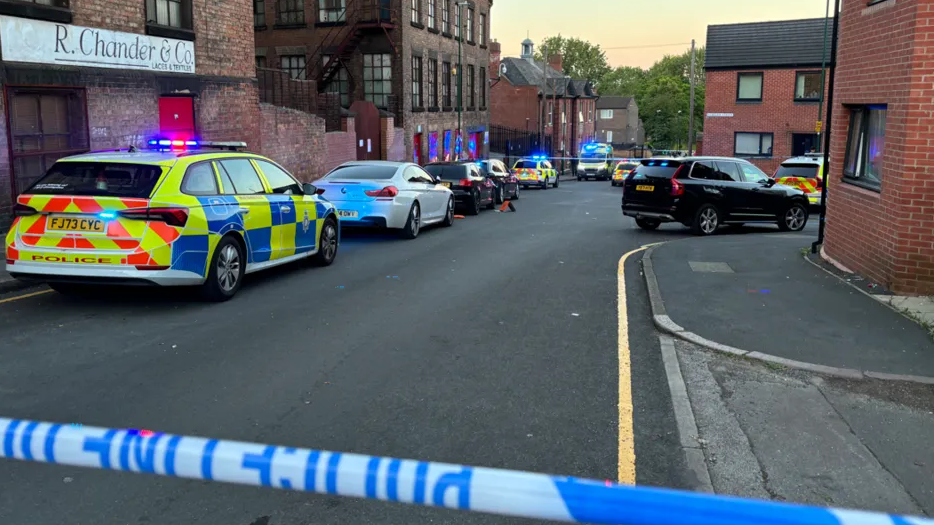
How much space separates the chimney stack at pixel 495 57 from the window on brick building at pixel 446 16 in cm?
3195

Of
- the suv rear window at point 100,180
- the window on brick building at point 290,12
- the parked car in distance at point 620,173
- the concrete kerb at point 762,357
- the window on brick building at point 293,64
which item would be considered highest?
the window on brick building at point 290,12

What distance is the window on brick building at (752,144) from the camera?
46.6 metres

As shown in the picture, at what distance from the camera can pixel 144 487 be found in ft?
14.0

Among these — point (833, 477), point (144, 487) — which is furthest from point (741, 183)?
point (144, 487)

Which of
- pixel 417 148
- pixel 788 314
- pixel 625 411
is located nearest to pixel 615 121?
pixel 417 148

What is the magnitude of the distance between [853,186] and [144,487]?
33.9ft

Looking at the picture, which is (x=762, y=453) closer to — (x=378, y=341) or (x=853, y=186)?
(x=378, y=341)

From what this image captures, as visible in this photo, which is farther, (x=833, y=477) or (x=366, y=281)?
(x=366, y=281)

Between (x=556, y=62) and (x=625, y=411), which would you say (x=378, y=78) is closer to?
(x=625, y=411)

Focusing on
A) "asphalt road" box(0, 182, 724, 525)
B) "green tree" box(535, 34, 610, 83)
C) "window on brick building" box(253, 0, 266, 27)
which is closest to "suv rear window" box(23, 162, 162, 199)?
"asphalt road" box(0, 182, 724, 525)

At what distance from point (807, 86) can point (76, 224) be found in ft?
146

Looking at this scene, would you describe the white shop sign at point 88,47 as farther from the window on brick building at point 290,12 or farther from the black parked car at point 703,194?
the window on brick building at point 290,12

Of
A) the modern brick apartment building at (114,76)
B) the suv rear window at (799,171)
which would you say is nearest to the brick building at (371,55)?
the modern brick apartment building at (114,76)

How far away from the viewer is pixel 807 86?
45.2m
